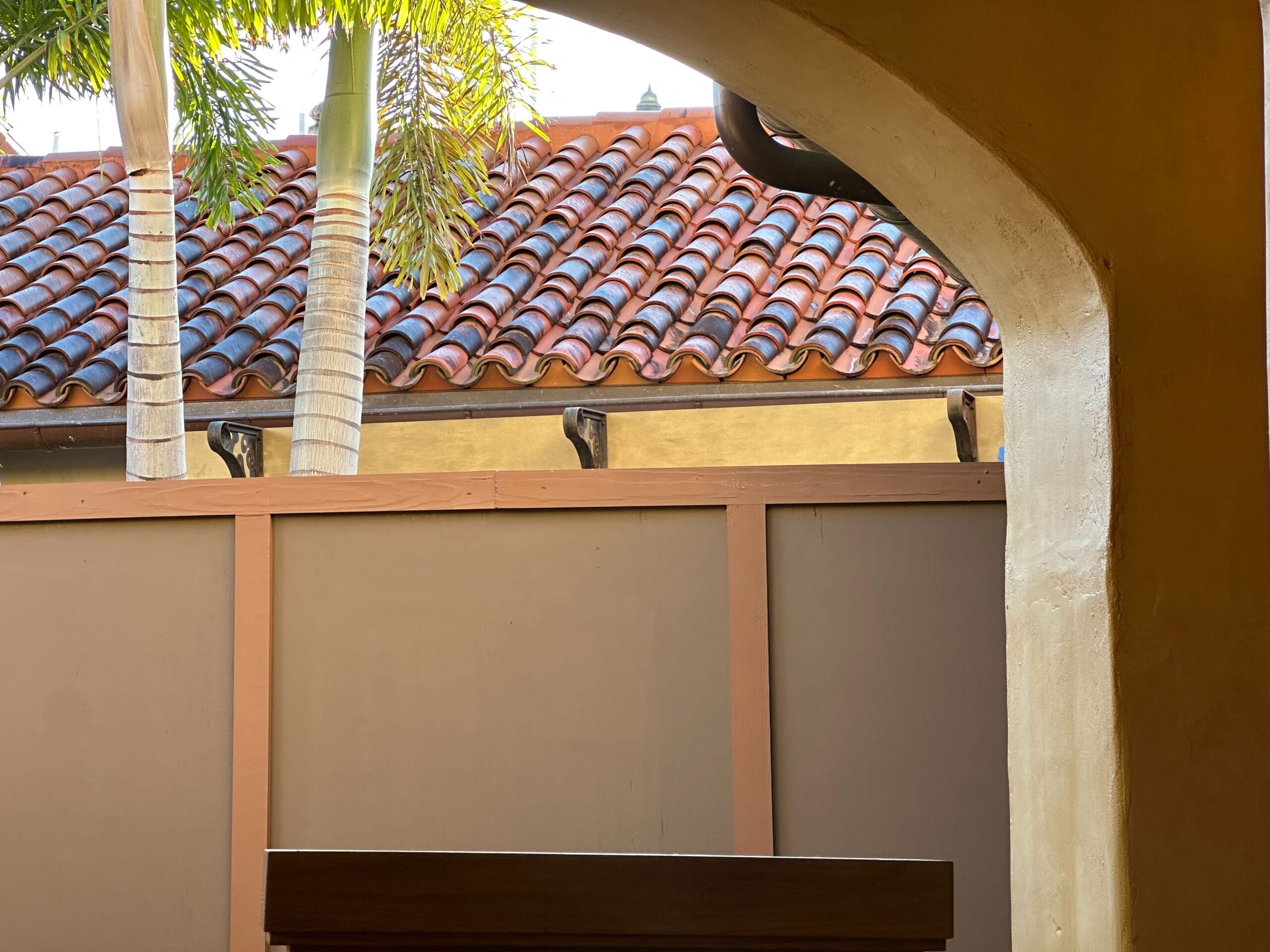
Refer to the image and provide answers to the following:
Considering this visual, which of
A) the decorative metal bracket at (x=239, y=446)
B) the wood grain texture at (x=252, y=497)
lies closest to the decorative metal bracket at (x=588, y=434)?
the decorative metal bracket at (x=239, y=446)

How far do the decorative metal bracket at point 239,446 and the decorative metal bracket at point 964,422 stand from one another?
3.25 metres

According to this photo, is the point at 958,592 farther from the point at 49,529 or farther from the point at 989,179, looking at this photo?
the point at 49,529

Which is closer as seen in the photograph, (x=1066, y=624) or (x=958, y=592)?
(x=1066, y=624)

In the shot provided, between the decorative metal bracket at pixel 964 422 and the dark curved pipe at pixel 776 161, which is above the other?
the dark curved pipe at pixel 776 161

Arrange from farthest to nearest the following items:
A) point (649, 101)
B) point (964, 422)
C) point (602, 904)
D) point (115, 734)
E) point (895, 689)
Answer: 1. point (649, 101)
2. point (964, 422)
3. point (115, 734)
4. point (895, 689)
5. point (602, 904)

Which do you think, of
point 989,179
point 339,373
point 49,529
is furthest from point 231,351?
point 989,179

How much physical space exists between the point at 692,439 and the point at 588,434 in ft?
1.78

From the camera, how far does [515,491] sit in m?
3.84

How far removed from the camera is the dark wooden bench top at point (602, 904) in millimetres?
2262

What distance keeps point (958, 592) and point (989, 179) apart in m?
1.56

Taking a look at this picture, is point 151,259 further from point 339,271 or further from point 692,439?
point 692,439

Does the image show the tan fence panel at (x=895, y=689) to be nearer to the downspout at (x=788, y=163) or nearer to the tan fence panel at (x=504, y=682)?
the tan fence panel at (x=504, y=682)

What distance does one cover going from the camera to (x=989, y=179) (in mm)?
2416

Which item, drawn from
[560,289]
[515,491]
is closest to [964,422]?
[515,491]
